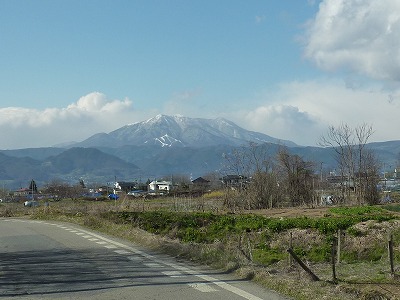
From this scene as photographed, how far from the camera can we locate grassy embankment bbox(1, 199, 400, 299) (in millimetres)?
8227

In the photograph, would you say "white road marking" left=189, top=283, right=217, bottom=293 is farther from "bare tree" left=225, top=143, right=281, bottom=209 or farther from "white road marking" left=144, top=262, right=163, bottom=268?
"bare tree" left=225, top=143, right=281, bottom=209

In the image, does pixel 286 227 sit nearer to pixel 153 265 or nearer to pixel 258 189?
pixel 153 265

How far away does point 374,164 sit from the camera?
56.2 m

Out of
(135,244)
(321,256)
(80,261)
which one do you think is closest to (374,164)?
(321,256)

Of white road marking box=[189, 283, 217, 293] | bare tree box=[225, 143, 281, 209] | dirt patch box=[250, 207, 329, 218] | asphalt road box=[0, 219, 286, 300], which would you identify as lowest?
dirt patch box=[250, 207, 329, 218]

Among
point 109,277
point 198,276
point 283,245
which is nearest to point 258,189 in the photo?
point 283,245

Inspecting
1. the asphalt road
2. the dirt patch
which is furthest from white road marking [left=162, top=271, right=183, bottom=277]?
the dirt patch

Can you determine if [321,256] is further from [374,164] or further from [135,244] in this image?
[374,164]

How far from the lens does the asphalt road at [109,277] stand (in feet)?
26.8

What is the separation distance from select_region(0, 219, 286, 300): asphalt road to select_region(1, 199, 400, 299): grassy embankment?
20.1 inches

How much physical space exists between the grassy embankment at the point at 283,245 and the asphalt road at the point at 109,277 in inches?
20.1

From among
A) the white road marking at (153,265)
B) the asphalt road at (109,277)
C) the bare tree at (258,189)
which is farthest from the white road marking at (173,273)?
the bare tree at (258,189)

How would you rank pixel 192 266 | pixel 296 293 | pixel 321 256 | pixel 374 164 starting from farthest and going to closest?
pixel 374 164
pixel 321 256
pixel 192 266
pixel 296 293

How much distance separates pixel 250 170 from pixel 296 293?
5115 cm
